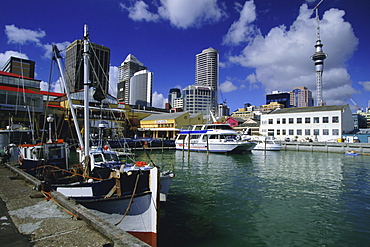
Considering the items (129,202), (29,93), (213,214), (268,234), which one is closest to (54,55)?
(129,202)

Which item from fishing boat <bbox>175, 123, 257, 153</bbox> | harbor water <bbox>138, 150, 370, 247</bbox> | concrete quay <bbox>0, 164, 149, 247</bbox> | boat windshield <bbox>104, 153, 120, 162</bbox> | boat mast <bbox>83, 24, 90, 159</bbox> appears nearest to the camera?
concrete quay <bbox>0, 164, 149, 247</bbox>

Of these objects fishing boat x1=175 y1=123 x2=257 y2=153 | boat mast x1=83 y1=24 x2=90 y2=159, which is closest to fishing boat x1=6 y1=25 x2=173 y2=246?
boat mast x1=83 y1=24 x2=90 y2=159

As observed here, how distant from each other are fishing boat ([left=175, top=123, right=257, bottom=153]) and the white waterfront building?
97.6 feet

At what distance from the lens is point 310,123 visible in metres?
62.5

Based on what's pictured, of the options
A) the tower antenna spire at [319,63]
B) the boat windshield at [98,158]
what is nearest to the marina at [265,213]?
the boat windshield at [98,158]

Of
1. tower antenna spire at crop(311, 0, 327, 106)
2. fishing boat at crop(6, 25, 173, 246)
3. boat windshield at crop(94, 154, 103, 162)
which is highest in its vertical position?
tower antenna spire at crop(311, 0, 327, 106)

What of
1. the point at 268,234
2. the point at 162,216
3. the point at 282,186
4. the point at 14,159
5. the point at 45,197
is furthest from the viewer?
the point at 14,159

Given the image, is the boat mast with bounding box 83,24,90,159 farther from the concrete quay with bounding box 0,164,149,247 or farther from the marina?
the marina

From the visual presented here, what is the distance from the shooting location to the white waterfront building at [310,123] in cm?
5851

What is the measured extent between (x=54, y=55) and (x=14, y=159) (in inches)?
503

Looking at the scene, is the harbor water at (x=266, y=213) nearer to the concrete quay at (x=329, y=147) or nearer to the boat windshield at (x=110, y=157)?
the boat windshield at (x=110, y=157)

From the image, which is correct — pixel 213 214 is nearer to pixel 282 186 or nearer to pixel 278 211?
pixel 278 211

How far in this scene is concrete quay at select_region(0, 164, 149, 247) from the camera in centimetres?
508

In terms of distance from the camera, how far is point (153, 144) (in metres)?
53.8
